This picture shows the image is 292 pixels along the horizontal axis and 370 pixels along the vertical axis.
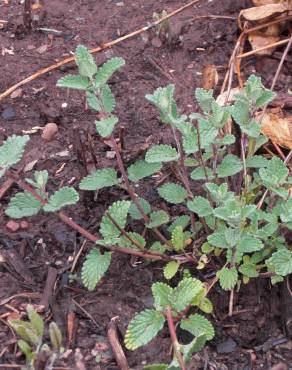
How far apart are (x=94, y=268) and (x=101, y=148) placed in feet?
2.10

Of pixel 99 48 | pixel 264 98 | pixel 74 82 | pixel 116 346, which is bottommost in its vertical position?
pixel 116 346

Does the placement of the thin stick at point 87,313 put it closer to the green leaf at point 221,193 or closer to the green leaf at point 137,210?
the green leaf at point 137,210

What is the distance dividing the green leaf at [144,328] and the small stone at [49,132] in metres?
0.97

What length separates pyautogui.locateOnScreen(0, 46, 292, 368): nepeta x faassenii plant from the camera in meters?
1.66

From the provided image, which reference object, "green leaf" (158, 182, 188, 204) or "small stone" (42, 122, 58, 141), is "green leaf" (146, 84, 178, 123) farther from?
"small stone" (42, 122, 58, 141)

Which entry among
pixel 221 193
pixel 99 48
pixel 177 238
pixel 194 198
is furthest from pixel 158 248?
pixel 99 48

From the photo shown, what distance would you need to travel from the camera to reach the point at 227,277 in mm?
1767

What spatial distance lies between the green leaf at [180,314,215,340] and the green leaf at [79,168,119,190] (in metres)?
0.43

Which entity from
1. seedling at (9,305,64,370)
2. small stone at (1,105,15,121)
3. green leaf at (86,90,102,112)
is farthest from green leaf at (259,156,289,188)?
small stone at (1,105,15,121)

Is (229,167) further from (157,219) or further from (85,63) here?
(85,63)

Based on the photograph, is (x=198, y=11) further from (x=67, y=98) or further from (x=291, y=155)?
(x=291, y=155)

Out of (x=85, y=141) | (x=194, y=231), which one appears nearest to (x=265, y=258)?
(x=194, y=231)

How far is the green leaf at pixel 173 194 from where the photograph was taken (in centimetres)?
188

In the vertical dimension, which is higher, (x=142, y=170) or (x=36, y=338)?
(x=142, y=170)
